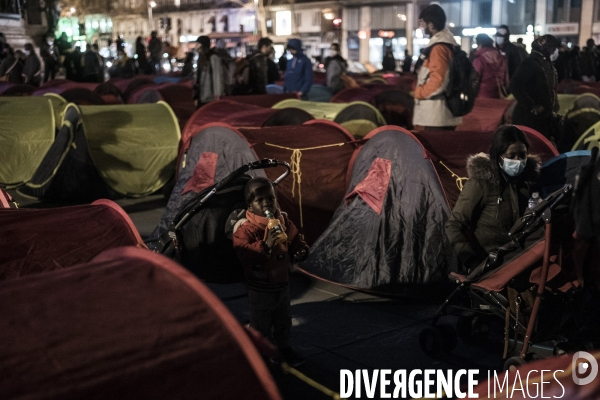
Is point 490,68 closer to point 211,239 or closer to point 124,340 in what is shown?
point 211,239

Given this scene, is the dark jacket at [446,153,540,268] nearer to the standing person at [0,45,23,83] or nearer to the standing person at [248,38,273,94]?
the standing person at [248,38,273,94]

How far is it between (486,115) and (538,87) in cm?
337

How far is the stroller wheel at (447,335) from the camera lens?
5.14 meters

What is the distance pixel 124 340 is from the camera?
2.31m

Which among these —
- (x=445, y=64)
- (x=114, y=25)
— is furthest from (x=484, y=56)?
(x=114, y=25)

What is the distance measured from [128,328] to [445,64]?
5934 mm

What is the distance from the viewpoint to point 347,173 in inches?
290

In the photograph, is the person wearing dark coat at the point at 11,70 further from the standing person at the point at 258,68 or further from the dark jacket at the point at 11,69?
the standing person at the point at 258,68

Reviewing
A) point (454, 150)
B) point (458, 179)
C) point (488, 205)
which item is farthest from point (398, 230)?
point (488, 205)

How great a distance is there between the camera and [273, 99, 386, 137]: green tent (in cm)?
1073

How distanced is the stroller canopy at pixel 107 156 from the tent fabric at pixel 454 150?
16.0 ft

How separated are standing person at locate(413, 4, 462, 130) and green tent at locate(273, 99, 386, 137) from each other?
8.69 ft

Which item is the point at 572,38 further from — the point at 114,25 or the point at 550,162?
the point at 114,25

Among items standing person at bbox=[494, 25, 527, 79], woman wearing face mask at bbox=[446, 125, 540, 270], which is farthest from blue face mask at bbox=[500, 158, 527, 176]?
standing person at bbox=[494, 25, 527, 79]
